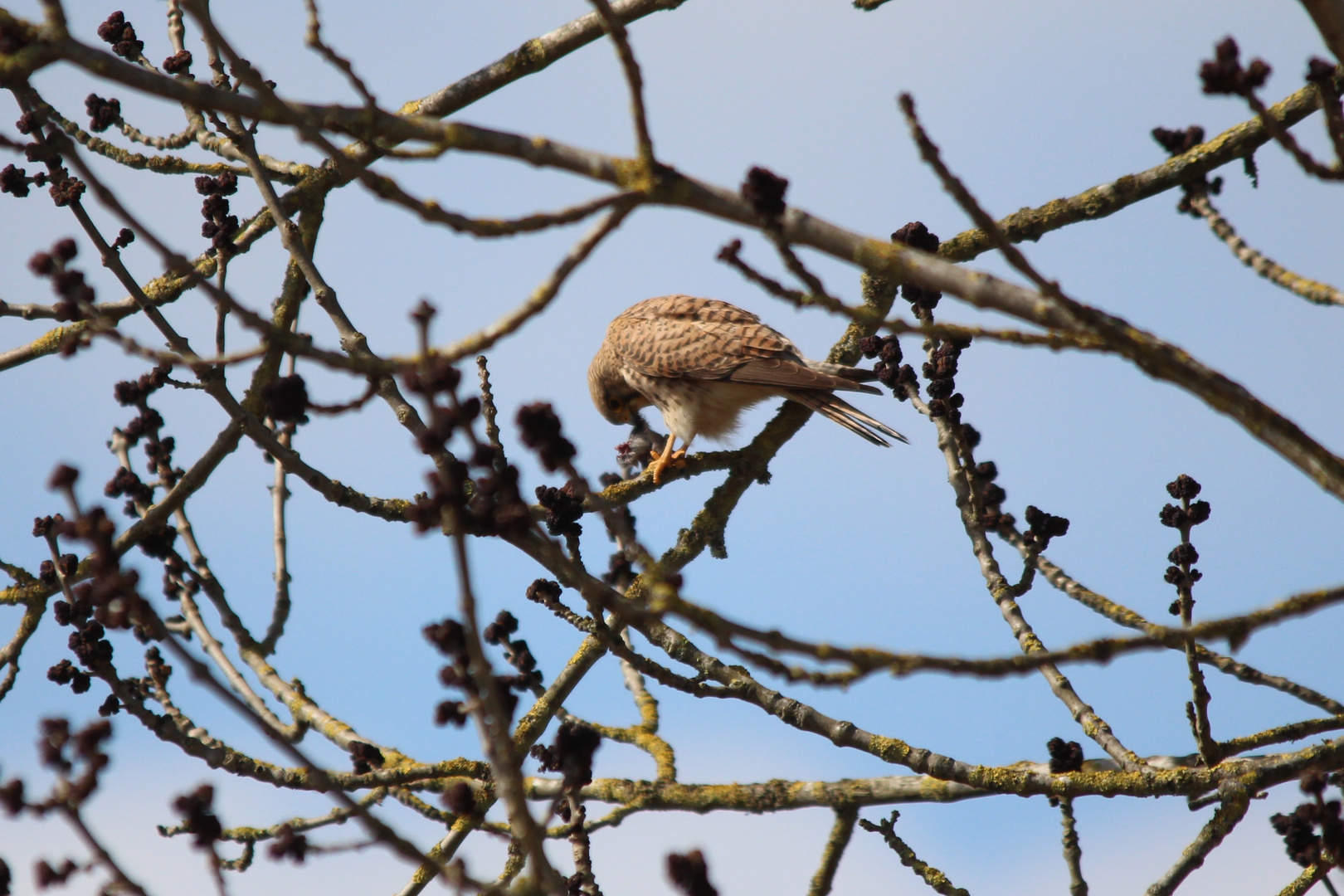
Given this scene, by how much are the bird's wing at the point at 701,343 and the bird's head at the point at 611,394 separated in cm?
22

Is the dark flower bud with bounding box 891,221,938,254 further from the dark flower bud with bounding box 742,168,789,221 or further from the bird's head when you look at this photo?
the bird's head

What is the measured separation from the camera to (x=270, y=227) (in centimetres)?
456

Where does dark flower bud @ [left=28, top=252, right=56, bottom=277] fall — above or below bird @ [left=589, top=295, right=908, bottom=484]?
below

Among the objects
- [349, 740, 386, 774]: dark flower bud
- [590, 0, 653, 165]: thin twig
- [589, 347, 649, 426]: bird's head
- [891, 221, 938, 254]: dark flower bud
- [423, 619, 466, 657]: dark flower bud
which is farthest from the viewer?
[589, 347, 649, 426]: bird's head

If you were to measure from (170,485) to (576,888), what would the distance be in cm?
286

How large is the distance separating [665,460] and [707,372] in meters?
1.05

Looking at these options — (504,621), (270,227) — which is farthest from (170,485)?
(504,621)

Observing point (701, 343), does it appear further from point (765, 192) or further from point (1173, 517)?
point (765, 192)

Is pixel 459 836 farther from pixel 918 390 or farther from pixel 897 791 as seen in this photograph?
pixel 918 390

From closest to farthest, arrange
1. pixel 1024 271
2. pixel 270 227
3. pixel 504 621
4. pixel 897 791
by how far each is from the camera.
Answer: pixel 1024 271 → pixel 504 621 → pixel 897 791 → pixel 270 227

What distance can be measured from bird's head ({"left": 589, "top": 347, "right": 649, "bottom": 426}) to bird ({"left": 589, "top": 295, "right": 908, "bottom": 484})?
1 cm

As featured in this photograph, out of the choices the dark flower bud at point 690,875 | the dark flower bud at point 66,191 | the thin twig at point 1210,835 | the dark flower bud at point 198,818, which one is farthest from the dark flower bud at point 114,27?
the thin twig at point 1210,835

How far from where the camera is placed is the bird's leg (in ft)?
16.3

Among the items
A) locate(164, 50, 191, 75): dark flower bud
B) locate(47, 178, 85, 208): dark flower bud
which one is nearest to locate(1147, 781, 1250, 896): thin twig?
locate(47, 178, 85, 208): dark flower bud
